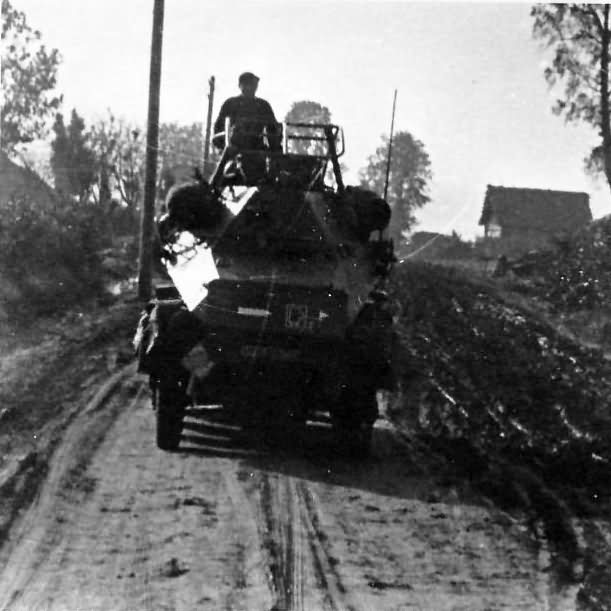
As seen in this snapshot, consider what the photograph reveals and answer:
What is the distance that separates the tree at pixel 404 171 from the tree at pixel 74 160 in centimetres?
2765

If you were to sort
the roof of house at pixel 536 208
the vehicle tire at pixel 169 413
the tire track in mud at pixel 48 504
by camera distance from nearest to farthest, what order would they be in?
the tire track in mud at pixel 48 504 → the vehicle tire at pixel 169 413 → the roof of house at pixel 536 208

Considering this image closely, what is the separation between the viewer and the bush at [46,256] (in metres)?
→ 24.4

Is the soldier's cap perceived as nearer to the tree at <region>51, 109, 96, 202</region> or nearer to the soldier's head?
the soldier's head

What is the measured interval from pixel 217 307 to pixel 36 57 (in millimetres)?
26309

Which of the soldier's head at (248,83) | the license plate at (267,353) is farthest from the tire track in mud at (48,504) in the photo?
the soldier's head at (248,83)

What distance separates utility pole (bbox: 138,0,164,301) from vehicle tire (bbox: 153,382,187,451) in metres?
12.7

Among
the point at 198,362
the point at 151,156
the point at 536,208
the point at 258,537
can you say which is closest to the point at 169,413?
the point at 198,362

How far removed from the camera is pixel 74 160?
56656 millimetres

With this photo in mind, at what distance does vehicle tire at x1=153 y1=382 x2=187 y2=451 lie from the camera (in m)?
10.4

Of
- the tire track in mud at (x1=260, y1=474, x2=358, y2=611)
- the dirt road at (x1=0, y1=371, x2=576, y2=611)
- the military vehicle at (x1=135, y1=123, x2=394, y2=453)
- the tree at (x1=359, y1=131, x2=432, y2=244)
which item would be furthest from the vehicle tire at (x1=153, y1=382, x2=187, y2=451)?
the tree at (x1=359, y1=131, x2=432, y2=244)

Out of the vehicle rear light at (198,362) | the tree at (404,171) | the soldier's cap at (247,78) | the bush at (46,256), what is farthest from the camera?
the bush at (46,256)

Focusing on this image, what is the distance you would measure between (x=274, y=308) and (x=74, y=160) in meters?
48.5

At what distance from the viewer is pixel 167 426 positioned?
1045 centimetres

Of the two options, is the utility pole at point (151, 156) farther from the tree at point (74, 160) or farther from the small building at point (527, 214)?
the tree at point (74, 160)
